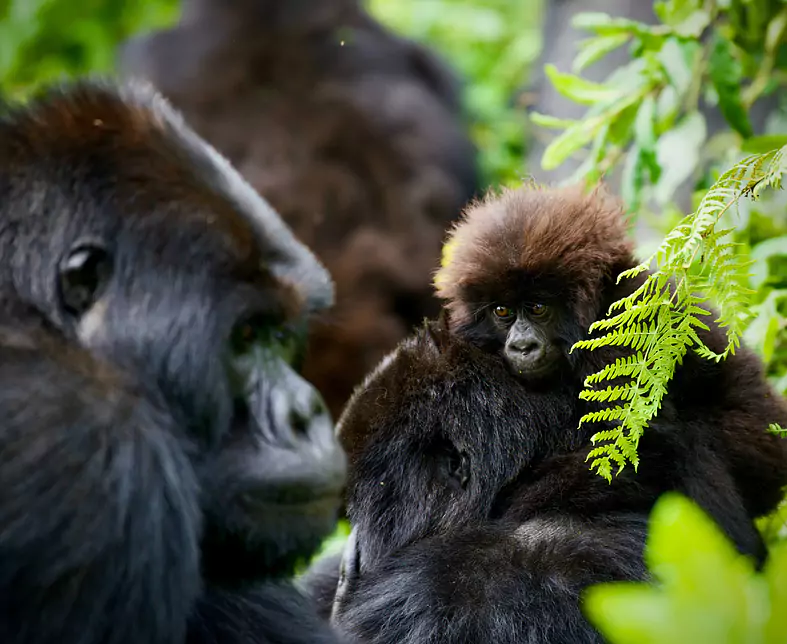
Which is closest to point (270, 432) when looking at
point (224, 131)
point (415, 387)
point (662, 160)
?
point (415, 387)

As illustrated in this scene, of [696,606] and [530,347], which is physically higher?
[696,606]

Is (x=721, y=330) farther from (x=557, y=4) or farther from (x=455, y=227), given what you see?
(x=557, y=4)

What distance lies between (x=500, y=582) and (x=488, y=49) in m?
6.08

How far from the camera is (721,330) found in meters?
2.42

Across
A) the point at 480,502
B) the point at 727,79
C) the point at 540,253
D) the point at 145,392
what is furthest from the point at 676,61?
the point at 145,392

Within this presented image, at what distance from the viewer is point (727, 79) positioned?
297cm

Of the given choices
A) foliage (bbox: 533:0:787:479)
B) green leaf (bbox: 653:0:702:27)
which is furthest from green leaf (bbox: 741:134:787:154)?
green leaf (bbox: 653:0:702:27)

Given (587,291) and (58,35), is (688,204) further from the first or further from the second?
(58,35)

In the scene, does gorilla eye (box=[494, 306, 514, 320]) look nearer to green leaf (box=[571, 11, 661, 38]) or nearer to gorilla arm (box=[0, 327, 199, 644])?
green leaf (box=[571, 11, 661, 38])

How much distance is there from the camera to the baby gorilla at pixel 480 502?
2.11m

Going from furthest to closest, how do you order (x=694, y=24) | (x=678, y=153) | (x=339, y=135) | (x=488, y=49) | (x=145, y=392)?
1. (x=488, y=49)
2. (x=339, y=135)
3. (x=678, y=153)
4. (x=694, y=24)
5. (x=145, y=392)

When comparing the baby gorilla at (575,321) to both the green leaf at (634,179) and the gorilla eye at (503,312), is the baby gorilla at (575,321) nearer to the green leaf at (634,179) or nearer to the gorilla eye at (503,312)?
the gorilla eye at (503,312)

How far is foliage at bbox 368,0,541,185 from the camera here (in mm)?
6578

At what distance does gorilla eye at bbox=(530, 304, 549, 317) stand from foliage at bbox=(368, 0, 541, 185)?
362cm
